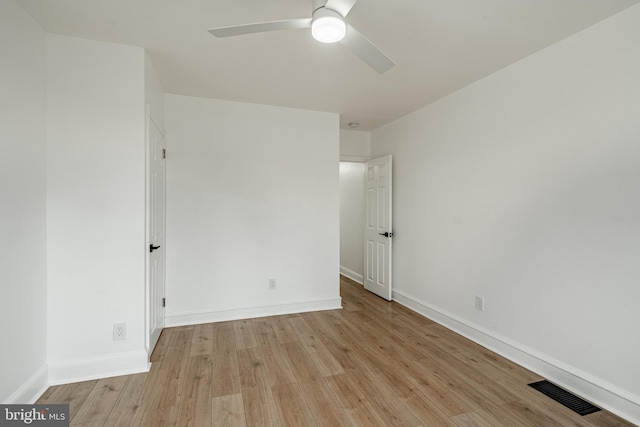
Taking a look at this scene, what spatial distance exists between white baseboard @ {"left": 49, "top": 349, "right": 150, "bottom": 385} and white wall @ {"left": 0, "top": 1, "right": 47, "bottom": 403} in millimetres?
91

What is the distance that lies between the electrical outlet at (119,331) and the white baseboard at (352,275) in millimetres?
3557

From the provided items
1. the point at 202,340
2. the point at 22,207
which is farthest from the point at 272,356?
the point at 22,207

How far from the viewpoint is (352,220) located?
17.9 ft

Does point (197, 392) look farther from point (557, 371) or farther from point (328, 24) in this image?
point (557, 371)

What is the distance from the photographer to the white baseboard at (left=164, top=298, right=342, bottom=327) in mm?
3311

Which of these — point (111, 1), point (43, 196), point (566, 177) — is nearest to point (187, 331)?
point (43, 196)

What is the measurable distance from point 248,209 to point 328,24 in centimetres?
241

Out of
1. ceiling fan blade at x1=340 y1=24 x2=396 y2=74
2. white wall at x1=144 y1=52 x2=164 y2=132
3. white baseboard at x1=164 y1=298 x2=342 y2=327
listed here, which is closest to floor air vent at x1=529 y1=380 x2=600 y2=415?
white baseboard at x1=164 y1=298 x2=342 y2=327

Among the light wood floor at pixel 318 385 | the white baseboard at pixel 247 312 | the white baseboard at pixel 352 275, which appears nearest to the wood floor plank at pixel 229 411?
the light wood floor at pixel 318 385

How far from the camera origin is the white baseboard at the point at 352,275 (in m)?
5.18

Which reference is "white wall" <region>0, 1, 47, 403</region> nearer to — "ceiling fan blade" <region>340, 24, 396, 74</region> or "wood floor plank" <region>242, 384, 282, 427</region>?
"wood floor plank" <region>242, 384, 282, 427</region>

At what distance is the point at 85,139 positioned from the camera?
2.28 meters

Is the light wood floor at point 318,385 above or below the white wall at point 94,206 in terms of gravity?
below

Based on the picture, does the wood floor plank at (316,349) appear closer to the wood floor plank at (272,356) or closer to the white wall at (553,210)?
the wood floor plank at (272,356)
